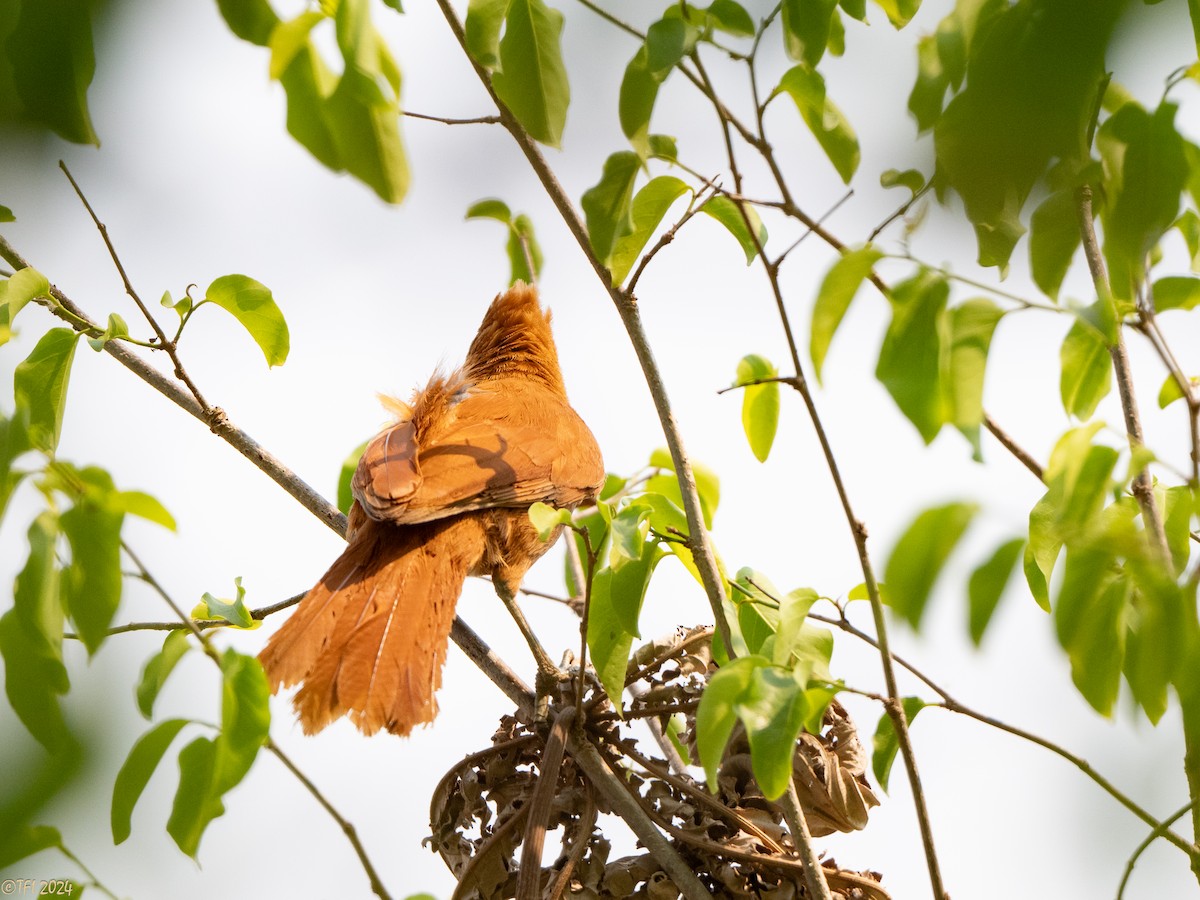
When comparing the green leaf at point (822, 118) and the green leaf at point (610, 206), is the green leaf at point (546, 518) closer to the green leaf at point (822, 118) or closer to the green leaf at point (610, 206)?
the green leaf at point (610, 206)

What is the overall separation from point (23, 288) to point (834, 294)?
4.50 ft

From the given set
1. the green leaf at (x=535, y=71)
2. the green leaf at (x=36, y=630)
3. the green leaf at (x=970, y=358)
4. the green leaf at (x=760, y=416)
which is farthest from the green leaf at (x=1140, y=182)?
the green leaf at (x=36, y=630)

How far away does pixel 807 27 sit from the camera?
1.57 meters

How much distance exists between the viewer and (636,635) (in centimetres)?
175

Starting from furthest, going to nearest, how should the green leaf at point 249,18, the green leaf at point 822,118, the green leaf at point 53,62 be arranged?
the green leaf at point 822,118 < the green leaf at point 249,18 < the green leaf at point 53,62

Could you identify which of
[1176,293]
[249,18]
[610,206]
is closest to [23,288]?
[610,206]

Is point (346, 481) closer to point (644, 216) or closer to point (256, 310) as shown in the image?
point (256, 310)

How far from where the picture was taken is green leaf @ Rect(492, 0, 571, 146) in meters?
1.38

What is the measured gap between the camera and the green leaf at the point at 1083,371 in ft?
5.39

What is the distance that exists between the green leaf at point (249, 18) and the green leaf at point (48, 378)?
1.09m

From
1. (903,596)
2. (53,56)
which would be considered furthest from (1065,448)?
(53,56)

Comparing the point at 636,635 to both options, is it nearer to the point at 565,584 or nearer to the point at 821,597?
the point at 821,597

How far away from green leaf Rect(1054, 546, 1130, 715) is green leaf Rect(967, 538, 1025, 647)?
0.06 m

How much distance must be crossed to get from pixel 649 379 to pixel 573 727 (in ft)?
2.22
